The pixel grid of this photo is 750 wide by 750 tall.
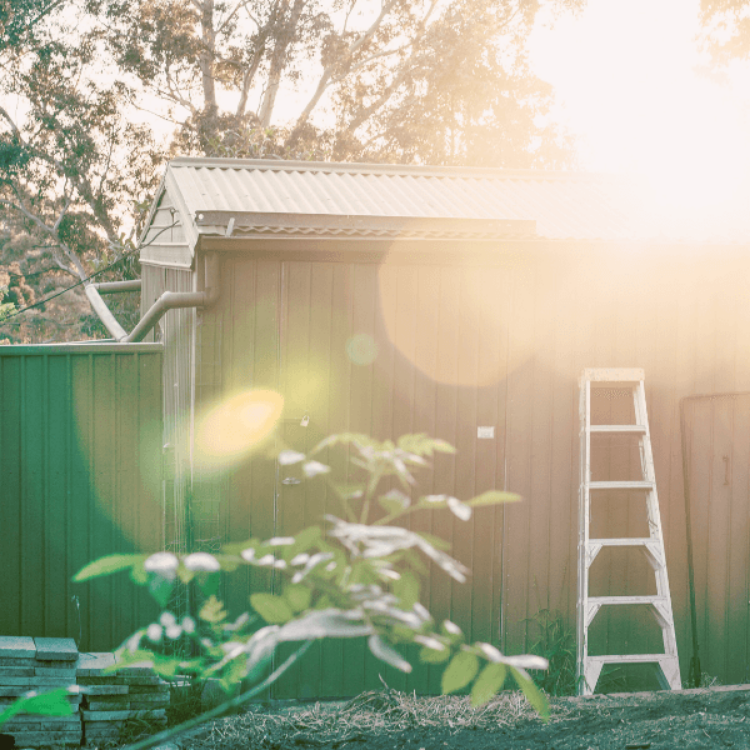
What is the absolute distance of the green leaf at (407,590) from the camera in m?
1.30

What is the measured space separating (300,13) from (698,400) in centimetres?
1774

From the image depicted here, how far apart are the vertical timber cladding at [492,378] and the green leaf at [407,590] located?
3932 millimetres

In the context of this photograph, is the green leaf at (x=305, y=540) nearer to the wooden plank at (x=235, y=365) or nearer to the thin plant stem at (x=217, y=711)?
the thin plant stem at (x=217, y=711)

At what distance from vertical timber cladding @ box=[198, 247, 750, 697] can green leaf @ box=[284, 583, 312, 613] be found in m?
3.82

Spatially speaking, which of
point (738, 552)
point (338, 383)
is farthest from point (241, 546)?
point (738, 552)

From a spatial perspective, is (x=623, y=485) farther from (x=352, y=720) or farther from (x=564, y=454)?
(x=352, y=720)

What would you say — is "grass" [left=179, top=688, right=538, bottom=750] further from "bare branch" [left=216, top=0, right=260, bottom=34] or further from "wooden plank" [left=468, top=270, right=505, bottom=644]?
"bare branch" [left=216, top=0, right=260, bottom=34]

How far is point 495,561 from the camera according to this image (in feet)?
18.5

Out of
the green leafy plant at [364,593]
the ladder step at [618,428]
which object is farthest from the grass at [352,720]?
the green leafy plant at [364,593]

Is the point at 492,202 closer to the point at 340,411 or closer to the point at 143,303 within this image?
the point at 340,411

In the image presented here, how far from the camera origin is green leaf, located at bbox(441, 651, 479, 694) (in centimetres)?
134

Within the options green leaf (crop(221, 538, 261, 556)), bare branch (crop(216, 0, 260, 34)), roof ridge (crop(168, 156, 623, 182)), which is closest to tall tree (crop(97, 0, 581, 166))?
bare branch (crop(216, 0, 260, 34))

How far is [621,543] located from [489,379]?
1.30m

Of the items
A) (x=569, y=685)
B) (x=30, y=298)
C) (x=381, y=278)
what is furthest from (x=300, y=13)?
(x=569, y=685)
